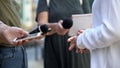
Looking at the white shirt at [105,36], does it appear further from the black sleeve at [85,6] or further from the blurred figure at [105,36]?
the black sleeve at [85,6]

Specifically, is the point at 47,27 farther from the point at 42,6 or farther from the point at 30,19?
the point at 30,19

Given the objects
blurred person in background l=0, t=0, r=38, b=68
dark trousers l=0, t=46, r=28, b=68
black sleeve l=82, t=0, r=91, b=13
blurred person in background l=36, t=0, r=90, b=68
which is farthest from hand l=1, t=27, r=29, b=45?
black sleeve l=82, t=0, r=91, b=13

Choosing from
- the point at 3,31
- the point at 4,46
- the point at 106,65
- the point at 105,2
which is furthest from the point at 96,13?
the point at 4,46

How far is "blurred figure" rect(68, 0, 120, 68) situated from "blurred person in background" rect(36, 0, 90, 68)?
1045 millimetres

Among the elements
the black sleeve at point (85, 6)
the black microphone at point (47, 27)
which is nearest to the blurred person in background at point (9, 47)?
the black microphone at point (47, 27)

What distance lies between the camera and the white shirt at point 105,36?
88.9 inches

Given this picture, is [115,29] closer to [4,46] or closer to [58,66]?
[4,46]

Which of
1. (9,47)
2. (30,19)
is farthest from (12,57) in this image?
(30,19)

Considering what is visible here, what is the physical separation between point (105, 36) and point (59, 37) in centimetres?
131

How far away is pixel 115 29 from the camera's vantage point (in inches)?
88.4

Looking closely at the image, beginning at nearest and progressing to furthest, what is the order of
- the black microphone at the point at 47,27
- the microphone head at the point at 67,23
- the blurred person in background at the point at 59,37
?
the black microphone at the point at 47,27
the microphone head at the point at 67,23
the blurred person in background at the point at 59,37

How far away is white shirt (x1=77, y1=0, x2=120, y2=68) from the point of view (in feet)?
7.41

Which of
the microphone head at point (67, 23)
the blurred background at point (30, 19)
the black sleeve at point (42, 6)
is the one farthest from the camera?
the blurred background at point (30, 19)

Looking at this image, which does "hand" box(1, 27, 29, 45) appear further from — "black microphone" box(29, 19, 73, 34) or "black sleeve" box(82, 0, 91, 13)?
"black sleeve" box(82, 0, 91, 13)
